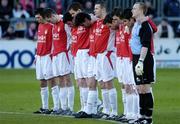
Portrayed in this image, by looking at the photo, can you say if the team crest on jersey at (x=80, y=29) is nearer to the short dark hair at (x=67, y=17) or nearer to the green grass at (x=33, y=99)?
the short dark hair at (x=67, y=17)

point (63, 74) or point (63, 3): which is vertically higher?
point (63, 3)

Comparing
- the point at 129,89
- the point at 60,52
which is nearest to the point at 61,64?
the point at 60,52

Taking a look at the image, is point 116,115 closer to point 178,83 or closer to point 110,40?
point 110,40

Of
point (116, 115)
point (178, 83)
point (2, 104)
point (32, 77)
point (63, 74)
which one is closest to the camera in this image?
point (116, 115)

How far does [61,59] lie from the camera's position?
822 inches

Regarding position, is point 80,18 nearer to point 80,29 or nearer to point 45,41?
point 80,29

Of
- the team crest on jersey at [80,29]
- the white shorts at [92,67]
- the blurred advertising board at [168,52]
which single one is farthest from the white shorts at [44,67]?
the blurred advertising board at [168,52]

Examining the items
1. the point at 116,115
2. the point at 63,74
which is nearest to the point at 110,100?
the point at 116,115

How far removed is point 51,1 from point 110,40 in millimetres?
17859

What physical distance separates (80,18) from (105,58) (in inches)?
42.3

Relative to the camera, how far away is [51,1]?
123ft

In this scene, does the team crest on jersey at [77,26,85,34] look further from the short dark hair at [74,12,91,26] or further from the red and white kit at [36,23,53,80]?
the red and white kit at [36,23,53,80]

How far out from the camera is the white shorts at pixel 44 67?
21078 millimetres

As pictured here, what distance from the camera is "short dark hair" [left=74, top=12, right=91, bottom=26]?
64.8ft
